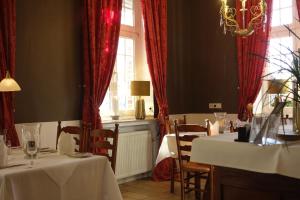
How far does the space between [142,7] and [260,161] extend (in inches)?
160

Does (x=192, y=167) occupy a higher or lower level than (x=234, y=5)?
lower

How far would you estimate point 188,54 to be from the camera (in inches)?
252

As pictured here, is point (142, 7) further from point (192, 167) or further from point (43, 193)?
point (43, 193)

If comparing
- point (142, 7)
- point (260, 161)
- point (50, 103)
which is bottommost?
point (260, 161)

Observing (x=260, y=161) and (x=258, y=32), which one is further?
(x=258, y=32)

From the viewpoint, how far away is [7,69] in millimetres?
3717

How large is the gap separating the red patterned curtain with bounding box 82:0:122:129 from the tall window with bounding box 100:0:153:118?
488mm

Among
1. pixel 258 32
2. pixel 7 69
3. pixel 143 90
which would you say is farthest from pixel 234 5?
pixel 7 69

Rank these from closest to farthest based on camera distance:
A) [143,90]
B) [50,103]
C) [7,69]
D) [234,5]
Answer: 1. [7,69]
2. [50,103]
3. [143,90]
4. [234,5]

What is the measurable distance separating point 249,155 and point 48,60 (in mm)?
3007

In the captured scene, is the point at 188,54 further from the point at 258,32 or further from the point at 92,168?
the point at 92,168

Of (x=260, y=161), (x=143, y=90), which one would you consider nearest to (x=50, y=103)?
(x=143, y=90)

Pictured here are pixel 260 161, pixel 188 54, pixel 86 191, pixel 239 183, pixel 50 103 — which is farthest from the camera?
pixel 188 54

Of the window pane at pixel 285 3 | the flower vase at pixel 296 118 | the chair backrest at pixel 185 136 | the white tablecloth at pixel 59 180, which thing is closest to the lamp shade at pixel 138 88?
the chair backrest at pixel 185 136
